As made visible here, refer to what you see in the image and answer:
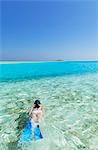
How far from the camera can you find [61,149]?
4.78 m

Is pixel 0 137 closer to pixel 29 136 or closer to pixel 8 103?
pixel 29 136

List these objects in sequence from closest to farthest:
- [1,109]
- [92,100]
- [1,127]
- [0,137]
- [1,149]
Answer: [1,149] < [0,137] < [1,127] < [1,109] < [92,100]

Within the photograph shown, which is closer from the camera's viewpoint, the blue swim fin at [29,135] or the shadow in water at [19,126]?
the shadow in water at [19,126]

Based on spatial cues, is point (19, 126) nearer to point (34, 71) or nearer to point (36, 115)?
point (36, 115)

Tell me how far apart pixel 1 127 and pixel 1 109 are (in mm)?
1876

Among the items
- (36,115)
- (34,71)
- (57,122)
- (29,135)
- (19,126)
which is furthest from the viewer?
(34,71)

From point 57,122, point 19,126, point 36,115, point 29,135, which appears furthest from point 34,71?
point 29,135

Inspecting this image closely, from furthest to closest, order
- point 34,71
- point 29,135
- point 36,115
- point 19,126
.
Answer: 1. point 34,71
2. point 19,126
3. point 36,115
4. point 29,135

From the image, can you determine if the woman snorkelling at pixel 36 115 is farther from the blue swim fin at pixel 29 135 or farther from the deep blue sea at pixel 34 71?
the deep blue sea at pixel 34 71

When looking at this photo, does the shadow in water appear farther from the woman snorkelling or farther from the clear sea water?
the woman snorkelling

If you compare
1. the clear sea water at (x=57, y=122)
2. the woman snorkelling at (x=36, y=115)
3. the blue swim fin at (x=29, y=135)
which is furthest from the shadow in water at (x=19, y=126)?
the woman snorkelling at (x=36, y=115)

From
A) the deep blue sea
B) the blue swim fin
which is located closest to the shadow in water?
the blue swim fin

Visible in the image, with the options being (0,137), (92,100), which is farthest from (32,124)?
(92,100)

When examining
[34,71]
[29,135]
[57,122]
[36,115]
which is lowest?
[34,71]
